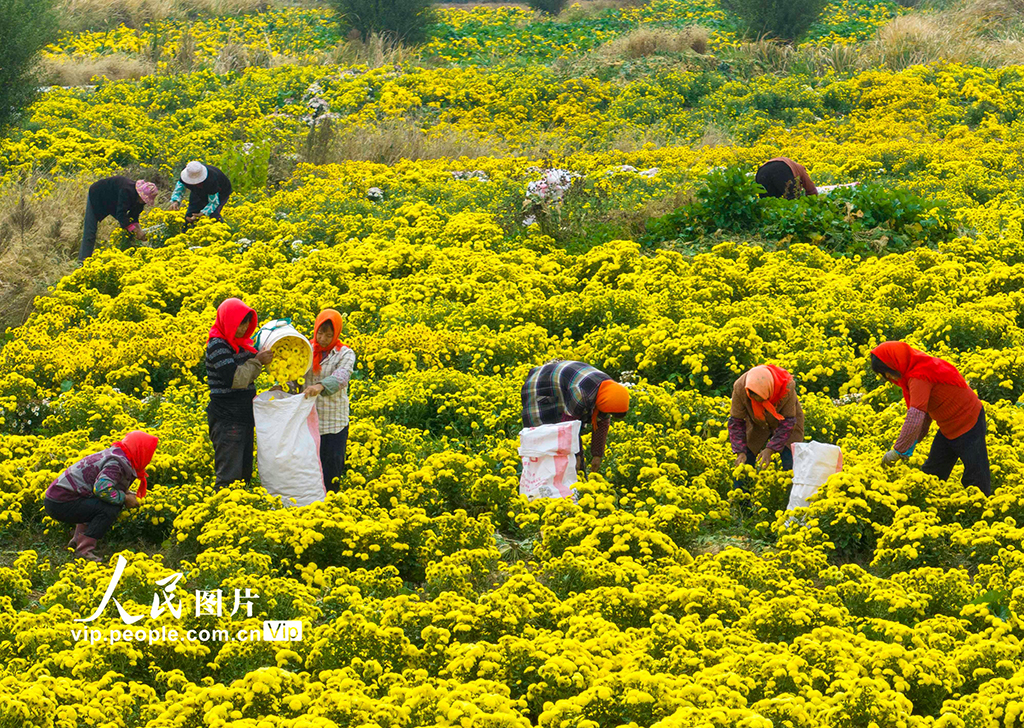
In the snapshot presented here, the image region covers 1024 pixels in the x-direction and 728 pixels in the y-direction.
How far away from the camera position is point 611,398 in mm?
7348

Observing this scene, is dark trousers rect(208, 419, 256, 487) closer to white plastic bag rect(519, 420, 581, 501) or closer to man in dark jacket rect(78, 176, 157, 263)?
white plastic bag rect(519, 420, 581, 501)

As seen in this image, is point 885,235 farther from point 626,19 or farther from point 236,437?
point 626,19

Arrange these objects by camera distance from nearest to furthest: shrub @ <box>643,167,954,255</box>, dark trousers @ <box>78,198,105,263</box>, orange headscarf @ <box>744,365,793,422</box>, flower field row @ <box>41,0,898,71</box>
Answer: orange headscarf @ <box>744,365,793,422</box> < shrub @ <box>643,167,954,255</box> < dark trousers @ <box>78,198,105,263</box> < flower field row @ <box>41,0,898,71</box>

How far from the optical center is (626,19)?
29500mm

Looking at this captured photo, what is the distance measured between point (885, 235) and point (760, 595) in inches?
275

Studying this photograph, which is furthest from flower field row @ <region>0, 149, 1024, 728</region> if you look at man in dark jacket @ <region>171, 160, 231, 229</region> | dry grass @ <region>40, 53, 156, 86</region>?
dry grass @ <region>40, 53, 156, 86</region>

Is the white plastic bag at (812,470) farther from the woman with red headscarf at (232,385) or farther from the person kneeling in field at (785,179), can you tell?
the person kneeling in field at (785,179)

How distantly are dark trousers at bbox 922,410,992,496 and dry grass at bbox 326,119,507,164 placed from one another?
10554 millimetres

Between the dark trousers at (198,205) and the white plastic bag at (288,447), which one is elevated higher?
the white plastic bag at (288,447)

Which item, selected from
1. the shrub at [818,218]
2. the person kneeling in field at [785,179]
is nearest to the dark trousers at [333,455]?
the shrub at [818,218]

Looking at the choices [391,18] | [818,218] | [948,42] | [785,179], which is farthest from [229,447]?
[391,18]

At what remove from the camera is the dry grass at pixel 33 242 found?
1177 centimetres

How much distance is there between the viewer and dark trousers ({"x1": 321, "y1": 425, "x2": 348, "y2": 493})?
773 cm

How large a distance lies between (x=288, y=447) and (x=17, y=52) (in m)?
13.9
